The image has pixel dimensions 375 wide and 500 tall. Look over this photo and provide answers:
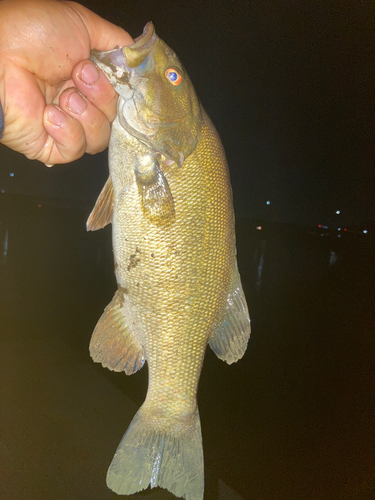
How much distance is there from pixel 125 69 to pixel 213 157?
1.80 ft

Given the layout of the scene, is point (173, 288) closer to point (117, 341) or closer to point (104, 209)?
point (117, 341)

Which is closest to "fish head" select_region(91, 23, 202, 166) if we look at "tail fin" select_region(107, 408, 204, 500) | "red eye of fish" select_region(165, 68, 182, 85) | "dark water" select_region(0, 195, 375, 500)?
"red eye of fish" select_region(165, 68, 182, 85)

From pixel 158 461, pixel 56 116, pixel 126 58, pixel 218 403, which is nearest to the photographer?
pixel 126 58

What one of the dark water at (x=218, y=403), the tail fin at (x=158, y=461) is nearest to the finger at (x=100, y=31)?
the tail fin at (x=158, y=461)

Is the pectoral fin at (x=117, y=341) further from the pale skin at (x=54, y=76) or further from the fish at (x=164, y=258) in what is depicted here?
the pale skin at (x=54, y=76)

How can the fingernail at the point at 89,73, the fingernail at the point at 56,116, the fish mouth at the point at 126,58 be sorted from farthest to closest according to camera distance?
the fingernail at the point at 56,116
the fingernail at the point at 89,73
the fish mouth at the point at 126,58

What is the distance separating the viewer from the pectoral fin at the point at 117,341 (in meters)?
1.50

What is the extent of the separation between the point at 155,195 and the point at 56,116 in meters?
0.74

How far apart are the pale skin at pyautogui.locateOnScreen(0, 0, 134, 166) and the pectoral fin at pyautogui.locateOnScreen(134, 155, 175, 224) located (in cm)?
54

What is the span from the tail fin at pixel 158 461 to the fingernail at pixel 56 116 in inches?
61.2

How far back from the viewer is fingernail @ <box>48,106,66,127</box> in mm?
1584

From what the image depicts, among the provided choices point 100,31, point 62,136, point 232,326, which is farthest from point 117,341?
point 100,31

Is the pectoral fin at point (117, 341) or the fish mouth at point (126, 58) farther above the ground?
the fish mouth at point (126, 58)

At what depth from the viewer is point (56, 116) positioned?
1584mm
